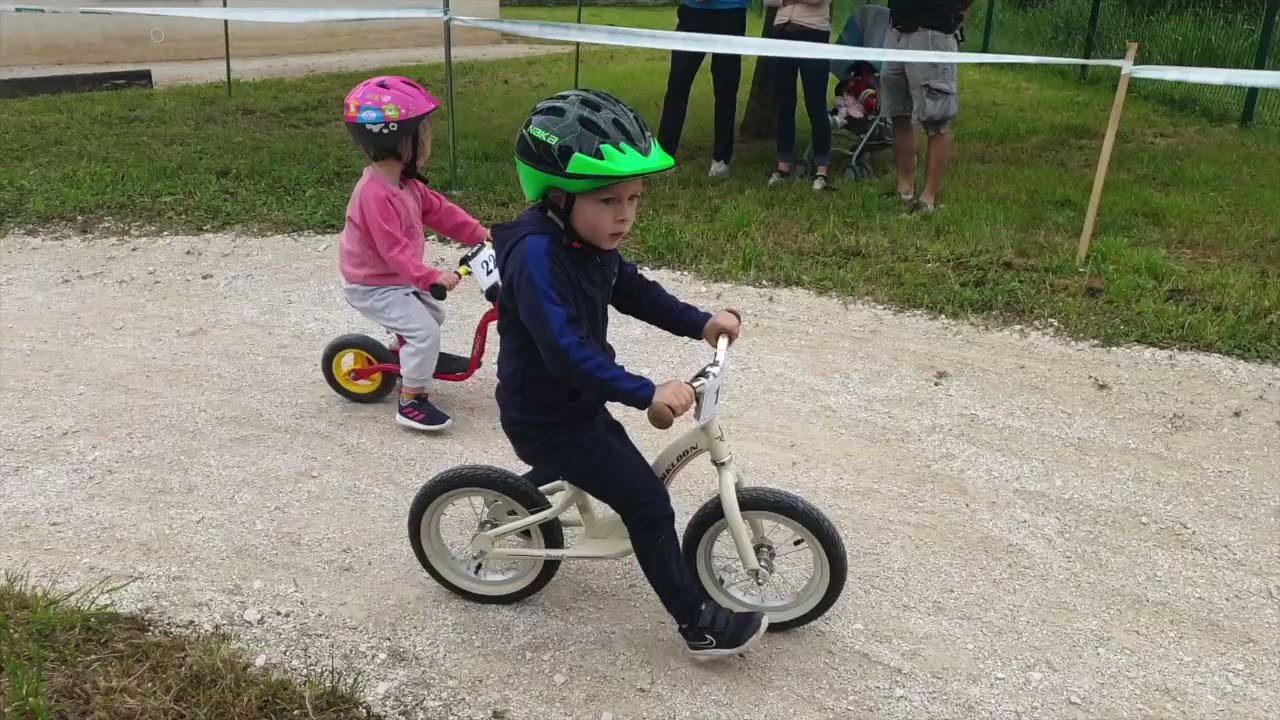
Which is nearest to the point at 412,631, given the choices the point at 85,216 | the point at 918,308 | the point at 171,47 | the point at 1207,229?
the point at 918,308

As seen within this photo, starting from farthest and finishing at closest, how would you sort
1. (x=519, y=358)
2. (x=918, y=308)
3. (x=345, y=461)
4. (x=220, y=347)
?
1. (x=918, y=308)
2. (x=220, y=347)
3. (x=345, y=461)
4. (x=519, y=358)

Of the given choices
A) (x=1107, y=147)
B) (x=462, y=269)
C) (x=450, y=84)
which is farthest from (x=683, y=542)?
(x=450, y=84)

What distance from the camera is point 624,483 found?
264 cm

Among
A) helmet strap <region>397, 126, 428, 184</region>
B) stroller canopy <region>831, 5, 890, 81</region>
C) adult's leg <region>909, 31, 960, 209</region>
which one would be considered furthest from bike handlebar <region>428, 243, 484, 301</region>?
stroller canopy <region>831, 5, 890, 81</region>

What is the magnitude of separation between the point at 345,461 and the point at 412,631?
116 cm

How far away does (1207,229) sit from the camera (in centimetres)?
642

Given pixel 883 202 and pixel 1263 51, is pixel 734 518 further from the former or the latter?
pixel 1263 51

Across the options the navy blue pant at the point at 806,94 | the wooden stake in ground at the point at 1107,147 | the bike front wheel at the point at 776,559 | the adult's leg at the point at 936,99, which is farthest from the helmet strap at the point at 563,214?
the navy blue pant at the point at 806,94

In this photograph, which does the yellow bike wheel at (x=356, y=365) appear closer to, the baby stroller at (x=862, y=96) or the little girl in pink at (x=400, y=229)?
the little girl in pink at (x=400, y=229)

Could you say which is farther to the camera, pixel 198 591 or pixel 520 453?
pixel 198 591

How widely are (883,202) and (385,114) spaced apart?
400cm

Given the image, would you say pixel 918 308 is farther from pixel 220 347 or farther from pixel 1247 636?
pixel 220 347

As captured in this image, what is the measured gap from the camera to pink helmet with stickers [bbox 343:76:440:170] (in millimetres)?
3930

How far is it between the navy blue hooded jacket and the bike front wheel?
48cm
